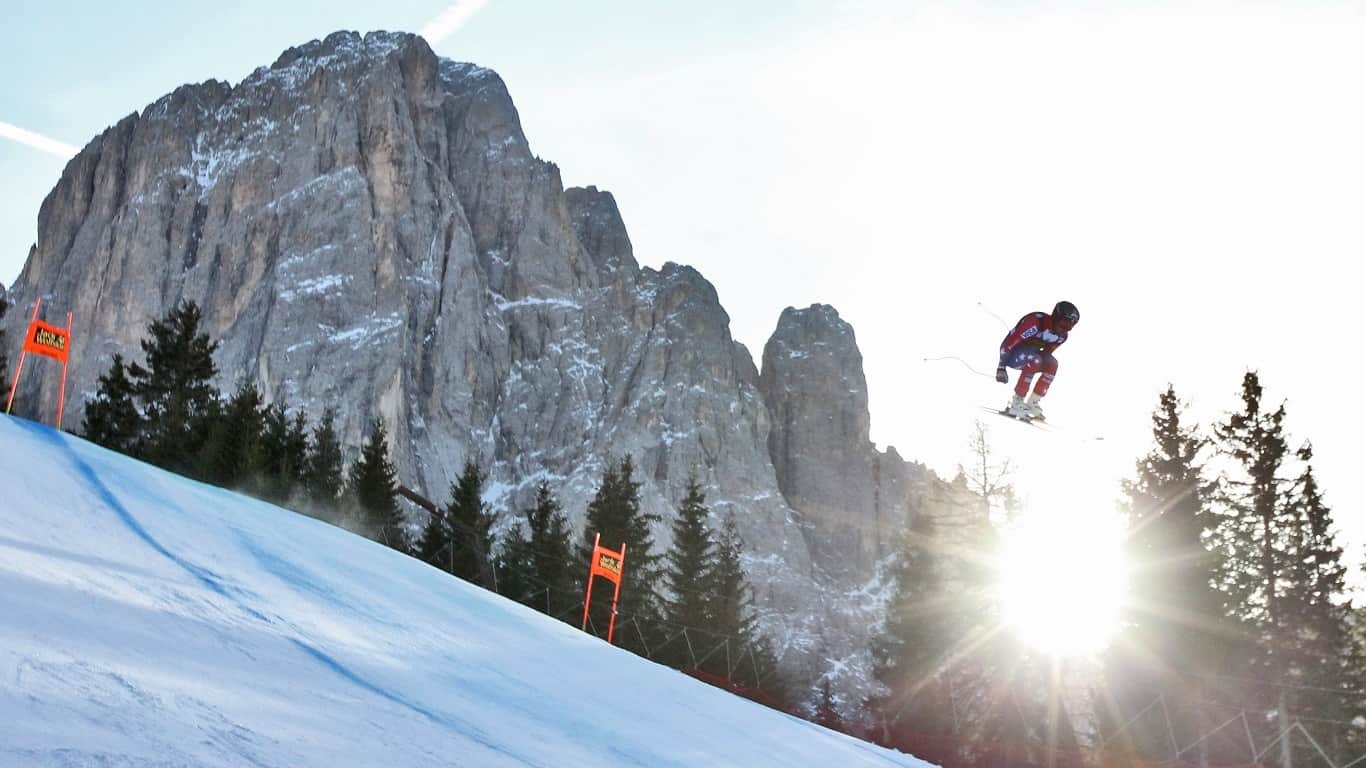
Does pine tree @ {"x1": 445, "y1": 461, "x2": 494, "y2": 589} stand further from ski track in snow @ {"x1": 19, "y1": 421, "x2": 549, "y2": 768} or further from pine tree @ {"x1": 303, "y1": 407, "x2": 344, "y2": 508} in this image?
ski track in snow @ {"x1": 19, "y1": 421, "x2": 549, "y2": 768}

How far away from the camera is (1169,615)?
2261 centimetres

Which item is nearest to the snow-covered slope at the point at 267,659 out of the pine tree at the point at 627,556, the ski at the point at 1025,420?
the ski at the point at 1025,420

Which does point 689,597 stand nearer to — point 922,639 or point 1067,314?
point 922,639

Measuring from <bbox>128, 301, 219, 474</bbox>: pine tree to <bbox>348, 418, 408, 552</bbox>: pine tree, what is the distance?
213 inches

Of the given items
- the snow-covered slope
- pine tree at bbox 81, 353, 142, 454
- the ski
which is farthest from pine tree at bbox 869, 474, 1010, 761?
pine tree at bbox 81, 353, 142, 454

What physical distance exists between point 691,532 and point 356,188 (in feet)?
251

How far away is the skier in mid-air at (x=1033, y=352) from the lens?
475 inches

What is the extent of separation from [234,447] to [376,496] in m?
5.23

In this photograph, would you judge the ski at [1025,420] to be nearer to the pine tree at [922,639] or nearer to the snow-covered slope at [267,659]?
the snow-covered slope at [267,659]

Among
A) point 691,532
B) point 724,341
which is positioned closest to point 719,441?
point 724,341

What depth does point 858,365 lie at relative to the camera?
420 ft

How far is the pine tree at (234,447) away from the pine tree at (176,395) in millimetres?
634

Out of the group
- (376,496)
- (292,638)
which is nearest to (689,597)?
(376,496)

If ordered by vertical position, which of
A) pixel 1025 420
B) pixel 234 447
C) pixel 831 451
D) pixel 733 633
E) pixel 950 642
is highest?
pixel 831 451
